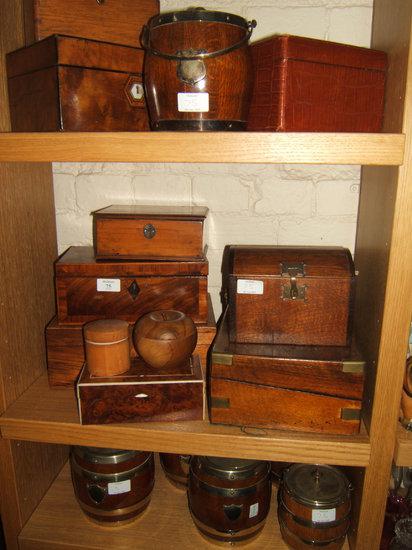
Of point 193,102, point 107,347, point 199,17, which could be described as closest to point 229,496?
point 107,347

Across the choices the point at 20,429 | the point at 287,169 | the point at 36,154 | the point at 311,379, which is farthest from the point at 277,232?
the point at 20,429

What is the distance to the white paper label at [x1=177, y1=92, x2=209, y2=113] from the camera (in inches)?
30.8

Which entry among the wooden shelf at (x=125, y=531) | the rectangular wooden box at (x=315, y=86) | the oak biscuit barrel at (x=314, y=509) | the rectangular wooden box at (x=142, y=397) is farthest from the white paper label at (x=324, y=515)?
the rectangular wooden box at (x=315, y=86)

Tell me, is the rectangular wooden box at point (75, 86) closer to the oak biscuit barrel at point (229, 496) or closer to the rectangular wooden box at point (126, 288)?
the rectangular wooden box at point (126, 288)

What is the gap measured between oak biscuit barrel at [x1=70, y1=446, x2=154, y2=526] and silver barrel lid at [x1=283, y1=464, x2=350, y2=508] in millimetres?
324

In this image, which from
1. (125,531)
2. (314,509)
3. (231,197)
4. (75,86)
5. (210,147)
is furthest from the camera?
(231,197)

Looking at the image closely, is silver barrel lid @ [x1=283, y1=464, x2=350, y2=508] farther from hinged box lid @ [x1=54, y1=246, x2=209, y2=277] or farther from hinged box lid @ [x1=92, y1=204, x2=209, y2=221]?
hinged box lid @ [x1=92, y1=204, x2=209, y2=221]

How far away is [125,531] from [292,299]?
67cm

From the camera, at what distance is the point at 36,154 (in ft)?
2.58

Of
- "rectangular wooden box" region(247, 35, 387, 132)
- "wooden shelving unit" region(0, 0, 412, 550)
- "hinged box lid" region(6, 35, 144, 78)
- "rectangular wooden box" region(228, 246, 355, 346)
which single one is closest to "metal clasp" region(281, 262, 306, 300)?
"rectangular wooden box" region(228, 246, 355, 346)

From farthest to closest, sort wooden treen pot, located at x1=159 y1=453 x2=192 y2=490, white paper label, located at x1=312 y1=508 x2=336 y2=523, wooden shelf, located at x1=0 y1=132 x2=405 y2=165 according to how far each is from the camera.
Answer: wooden treen pot, located at x1=159 y1=453 x2=192 y2=490, white paper label, located at x1=312 y1=508 x2=336 y2=523, wooden shelf, located at x1=0 y1=132 x2=405 y2=165

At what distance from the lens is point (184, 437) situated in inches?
35.2

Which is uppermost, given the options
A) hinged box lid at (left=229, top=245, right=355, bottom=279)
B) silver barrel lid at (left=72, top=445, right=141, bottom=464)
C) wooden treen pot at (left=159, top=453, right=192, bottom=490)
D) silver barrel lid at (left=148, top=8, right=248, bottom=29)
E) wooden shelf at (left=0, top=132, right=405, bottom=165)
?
silver barrel lid at (left=148, top=8, right=248, bottom=29)

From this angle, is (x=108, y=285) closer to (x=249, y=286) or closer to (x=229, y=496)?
(x=249, y=286)
